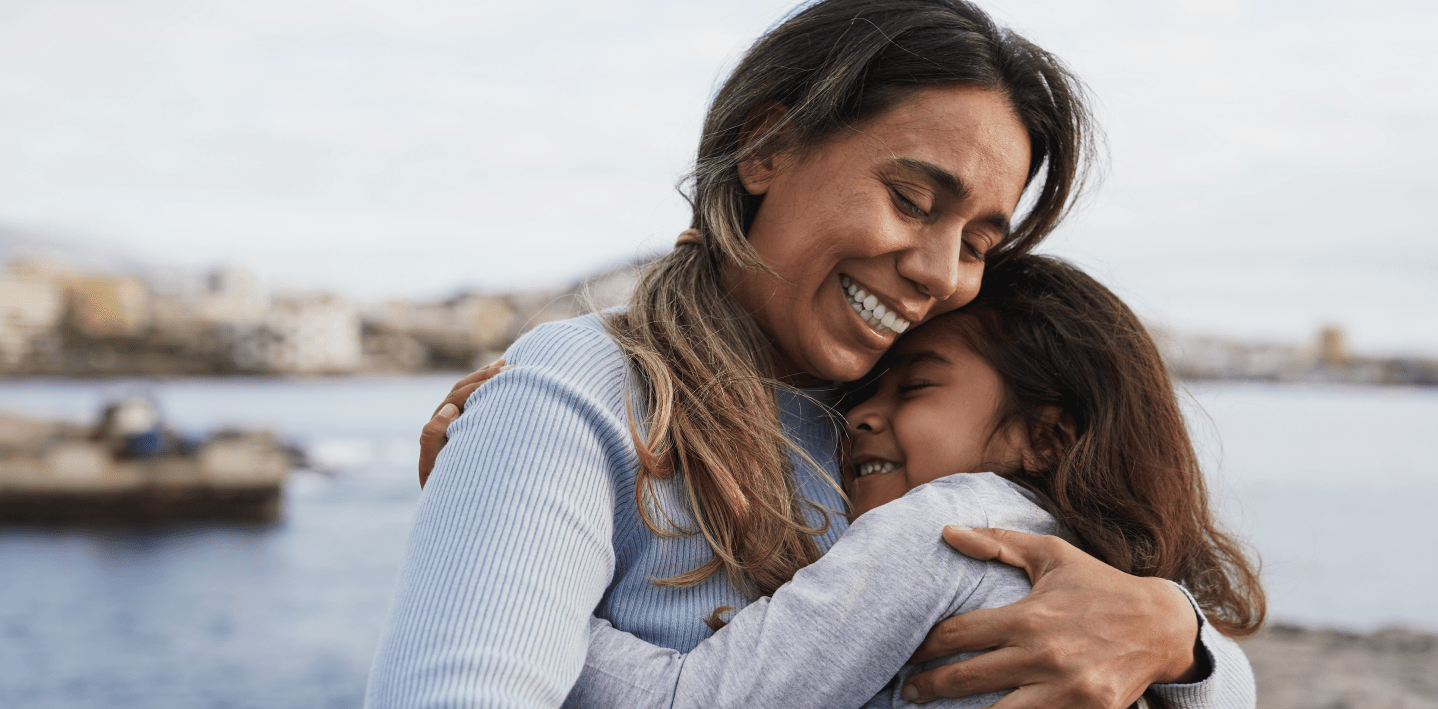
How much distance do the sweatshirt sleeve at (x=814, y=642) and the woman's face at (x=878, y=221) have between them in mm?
465

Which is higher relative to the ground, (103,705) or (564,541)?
(564,541)

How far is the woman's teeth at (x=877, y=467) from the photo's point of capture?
69.5 inches

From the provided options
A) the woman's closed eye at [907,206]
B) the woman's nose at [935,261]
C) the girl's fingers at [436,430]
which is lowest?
the girl's fingers at [436,430]

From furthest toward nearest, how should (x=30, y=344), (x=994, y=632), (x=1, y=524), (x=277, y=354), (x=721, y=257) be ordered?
1. (x=30, y=344)
2. (x=277, y=354)
3. (x=1, y=524)
4. (x=721, y=257)
5. (x=994, y=632)

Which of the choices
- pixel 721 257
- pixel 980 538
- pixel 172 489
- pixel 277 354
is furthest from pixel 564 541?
pixel 277 354

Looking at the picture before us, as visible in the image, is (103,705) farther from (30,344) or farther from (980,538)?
(30,344)

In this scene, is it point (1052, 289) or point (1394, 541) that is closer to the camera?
point (1052, 289)

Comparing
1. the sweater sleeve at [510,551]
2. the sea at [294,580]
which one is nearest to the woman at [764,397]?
the sweater sleeve at [510,551]

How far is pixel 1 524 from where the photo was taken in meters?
27.6

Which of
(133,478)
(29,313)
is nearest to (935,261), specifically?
(133,478)

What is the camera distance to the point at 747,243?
61.6 inches

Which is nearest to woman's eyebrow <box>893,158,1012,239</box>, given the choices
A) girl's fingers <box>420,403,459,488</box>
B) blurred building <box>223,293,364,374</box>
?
girl's fingers <box>420,403,459,488</box>

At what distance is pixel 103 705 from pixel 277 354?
18.1 m

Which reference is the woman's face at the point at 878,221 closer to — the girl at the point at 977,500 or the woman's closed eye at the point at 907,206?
the woman's closed eye at the point at 907,206
